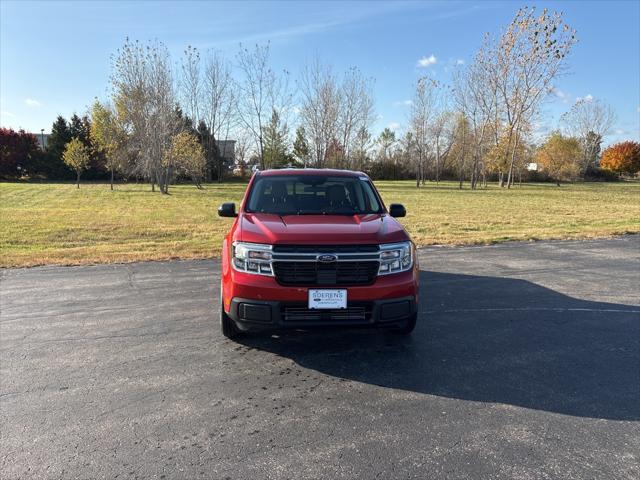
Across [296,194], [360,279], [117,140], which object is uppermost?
[117,140]

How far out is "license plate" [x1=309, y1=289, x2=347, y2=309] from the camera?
372 centimetres

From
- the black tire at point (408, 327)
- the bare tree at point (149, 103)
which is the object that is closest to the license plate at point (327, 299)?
the black tire at point (408, 327)

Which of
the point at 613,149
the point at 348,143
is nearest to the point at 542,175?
the point at 613,149

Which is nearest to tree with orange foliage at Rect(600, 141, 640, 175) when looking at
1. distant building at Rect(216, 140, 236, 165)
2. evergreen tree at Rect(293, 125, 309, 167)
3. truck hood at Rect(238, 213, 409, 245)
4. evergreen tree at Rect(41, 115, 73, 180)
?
evergreen tree at Rect(293, 125, 309, 167)

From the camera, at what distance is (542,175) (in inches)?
2564

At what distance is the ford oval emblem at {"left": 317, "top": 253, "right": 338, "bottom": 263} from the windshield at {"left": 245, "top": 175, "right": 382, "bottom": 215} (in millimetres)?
1119

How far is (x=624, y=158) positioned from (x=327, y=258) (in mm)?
91519

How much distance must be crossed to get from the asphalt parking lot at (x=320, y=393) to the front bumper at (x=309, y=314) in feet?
1.38

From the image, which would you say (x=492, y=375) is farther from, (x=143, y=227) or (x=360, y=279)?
(x=143, y=227)

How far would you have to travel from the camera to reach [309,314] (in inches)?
147

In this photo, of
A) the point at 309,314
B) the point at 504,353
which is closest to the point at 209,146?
the point at 309,314

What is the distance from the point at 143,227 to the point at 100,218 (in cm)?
343

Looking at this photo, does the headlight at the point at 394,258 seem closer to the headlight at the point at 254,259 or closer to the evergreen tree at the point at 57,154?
the headlight at the point at 254,259

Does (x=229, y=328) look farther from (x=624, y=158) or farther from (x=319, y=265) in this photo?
(x=624, y=158)
